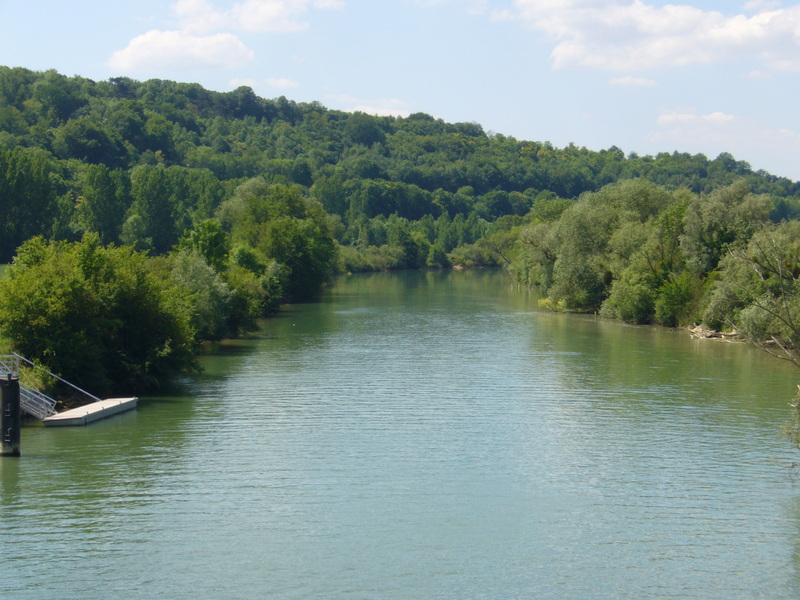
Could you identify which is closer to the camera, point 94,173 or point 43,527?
point 43,527

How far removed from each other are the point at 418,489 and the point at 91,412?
47.3 ft

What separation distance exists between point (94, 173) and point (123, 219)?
6131 mm

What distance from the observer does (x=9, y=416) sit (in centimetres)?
2922

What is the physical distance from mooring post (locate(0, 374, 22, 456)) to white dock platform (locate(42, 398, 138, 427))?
173 inches

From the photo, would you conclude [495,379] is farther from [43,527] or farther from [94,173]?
[94,173]

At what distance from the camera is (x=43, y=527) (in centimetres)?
2355

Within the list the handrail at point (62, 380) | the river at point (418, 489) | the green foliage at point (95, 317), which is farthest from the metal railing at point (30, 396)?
the green foliage at point (95, 317)

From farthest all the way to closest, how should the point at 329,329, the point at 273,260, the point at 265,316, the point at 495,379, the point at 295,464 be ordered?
the point at 273,260 → the point at 265,316 → the point at 329,329 → the point at 495,379 → the point at 295,464

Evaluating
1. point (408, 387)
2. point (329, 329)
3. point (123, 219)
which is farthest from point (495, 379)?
point (123, 219)

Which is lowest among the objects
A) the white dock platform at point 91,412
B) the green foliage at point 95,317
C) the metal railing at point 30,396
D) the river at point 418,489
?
the river at point 418,489

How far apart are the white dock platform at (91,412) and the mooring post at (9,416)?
14.4 ft

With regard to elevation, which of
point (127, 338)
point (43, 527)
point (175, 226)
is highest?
point (175, 226)

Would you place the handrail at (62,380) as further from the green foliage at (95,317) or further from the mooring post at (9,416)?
the mooring post at (9,416)

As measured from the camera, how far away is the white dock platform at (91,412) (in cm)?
3409
